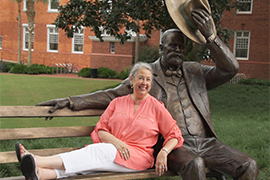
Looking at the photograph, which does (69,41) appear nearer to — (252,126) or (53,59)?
(53,59)

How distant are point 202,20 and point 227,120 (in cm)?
635

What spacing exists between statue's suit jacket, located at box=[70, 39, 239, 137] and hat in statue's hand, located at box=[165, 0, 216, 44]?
0.36 metres

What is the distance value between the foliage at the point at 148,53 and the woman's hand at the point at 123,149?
19.8 metres

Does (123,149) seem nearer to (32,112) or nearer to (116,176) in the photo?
(116,176)

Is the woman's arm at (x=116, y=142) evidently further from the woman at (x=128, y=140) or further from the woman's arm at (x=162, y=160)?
the woman's arm at (x=162, y=160)

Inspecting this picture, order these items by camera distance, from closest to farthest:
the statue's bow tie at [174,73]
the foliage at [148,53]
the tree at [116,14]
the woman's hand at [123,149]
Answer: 1. the woman's hand at [123,149]
2. the statue's bow tie at [174,73]
3. the tree at [116,14]
4. the foliage at [148,53]

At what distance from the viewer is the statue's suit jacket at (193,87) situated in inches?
150

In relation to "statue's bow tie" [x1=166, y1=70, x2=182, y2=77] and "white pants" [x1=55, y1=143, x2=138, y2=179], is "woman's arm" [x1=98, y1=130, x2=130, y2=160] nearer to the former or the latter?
"white pants" [x1=55, y1=143, x2=138, y2=179]

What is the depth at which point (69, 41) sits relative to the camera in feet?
101

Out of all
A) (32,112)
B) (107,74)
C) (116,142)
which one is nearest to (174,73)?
(116,142)

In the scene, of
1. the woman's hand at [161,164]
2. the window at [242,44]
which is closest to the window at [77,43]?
the window at [242,44]

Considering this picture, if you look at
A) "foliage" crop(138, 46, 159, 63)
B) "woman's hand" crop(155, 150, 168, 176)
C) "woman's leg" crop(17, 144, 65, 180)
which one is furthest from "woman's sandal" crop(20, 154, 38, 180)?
"foliage" crop(138, 46, 159, 63)

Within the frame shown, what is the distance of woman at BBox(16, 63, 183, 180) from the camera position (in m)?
3.06

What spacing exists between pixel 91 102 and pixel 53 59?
92.1 feet
